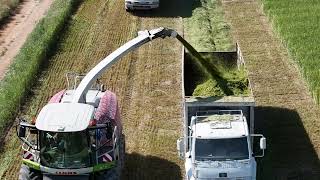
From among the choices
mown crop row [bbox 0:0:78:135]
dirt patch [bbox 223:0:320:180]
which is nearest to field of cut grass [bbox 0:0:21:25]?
mown crop row [bbox 0:0:78:135]

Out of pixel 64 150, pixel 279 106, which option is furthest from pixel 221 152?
pixel 279 106

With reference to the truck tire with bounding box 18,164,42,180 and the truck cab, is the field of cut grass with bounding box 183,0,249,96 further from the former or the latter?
the truck tire with bounding box 18,164,42,180

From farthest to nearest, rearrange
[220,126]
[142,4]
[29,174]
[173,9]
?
[173,9]
[142,4]
[220,126]
[29,174]

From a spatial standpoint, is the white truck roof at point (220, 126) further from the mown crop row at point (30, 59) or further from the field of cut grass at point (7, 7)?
the field of cut grass at point (7, 7)

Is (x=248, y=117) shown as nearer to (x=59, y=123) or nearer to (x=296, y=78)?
(x=59, y=123)

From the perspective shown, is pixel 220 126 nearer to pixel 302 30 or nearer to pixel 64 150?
pixel 64 150
